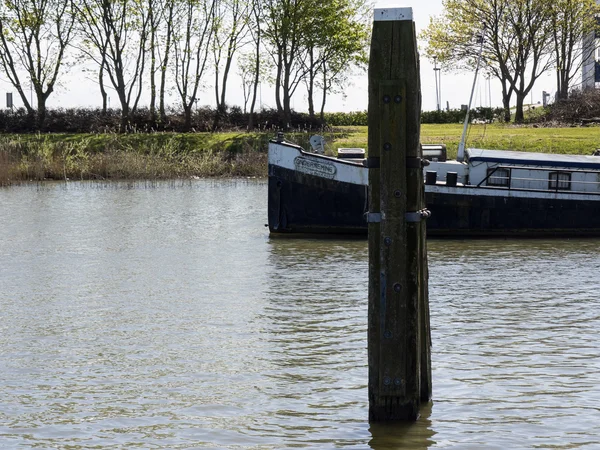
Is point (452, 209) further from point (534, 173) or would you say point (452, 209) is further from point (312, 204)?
point (312, 204)

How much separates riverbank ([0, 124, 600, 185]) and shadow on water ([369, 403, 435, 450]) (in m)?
33.0

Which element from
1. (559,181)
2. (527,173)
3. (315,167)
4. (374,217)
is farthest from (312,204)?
(374,217)

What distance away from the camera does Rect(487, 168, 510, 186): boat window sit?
88.0 feet

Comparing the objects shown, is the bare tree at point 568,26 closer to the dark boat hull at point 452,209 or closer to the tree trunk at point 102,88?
the tree trunk at point 102,88

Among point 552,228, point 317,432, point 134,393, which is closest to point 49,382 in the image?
→ point 134,393

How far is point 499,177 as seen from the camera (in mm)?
27000

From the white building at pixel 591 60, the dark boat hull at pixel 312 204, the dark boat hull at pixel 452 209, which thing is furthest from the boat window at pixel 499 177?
the white building at pixel 591 60

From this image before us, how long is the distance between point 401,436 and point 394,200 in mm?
1950

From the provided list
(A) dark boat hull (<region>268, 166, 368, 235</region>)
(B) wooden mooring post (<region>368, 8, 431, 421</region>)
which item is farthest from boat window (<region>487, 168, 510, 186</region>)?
(B) wooden mooring post (<region>368, 8, 431, 421</region>)

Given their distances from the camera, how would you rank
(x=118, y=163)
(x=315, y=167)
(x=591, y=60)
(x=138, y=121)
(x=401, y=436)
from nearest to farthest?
(x=401, y=436)
(x=315, y=167)
(x=118, y=163)
(x=138, y=121)
(x=591, y=60)

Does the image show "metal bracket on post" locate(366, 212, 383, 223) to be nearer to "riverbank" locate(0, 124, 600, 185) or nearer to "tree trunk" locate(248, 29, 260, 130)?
"riverbank" locate(0, 124, 600, 185)

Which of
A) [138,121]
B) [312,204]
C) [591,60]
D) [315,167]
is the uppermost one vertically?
[591,60]

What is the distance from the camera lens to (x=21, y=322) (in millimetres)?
14727

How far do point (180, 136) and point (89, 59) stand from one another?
13.9 metres
